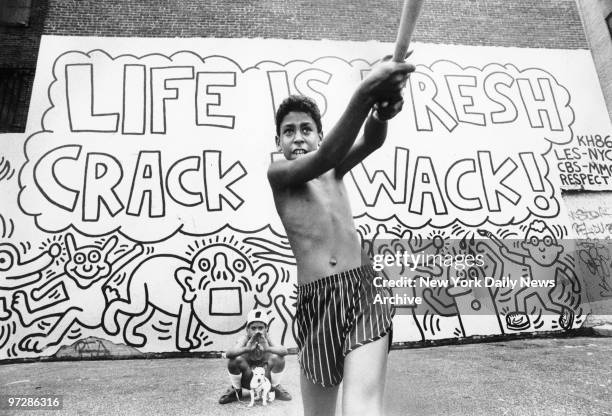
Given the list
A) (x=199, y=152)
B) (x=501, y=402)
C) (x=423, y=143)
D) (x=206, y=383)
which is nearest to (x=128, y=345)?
(x=206, y=383)

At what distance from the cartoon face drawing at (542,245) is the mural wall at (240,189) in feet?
0.08

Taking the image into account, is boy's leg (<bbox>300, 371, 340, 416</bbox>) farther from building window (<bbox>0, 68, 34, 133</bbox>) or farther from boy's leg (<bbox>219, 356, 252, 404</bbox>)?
building window (<bbox>0, 68, 34, 133</bbox>)

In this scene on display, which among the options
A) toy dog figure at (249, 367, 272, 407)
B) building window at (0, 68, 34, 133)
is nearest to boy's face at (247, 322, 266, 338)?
toy dog figure at (249, 367, 272, 407)

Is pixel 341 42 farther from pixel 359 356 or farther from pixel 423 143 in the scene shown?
pixel 359 356

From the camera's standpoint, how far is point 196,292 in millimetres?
5375

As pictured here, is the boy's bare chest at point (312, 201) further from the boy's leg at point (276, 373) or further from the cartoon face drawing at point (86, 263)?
the cartoon face drawing at point (86, 263)

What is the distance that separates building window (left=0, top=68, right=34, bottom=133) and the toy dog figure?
603 centimetres

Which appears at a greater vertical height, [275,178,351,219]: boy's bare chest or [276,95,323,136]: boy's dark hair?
[276,95,323,136]: boy's dark hair

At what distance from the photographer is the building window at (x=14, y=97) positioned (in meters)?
6.16

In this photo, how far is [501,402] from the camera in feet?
9.71

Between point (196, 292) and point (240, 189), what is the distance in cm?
179

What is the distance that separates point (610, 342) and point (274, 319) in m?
4.84

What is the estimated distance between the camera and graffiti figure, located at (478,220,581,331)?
18.8ft

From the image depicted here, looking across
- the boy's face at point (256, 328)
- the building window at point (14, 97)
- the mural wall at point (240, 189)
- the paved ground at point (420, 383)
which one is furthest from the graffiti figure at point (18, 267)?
the boy's face at point (256, 328)
